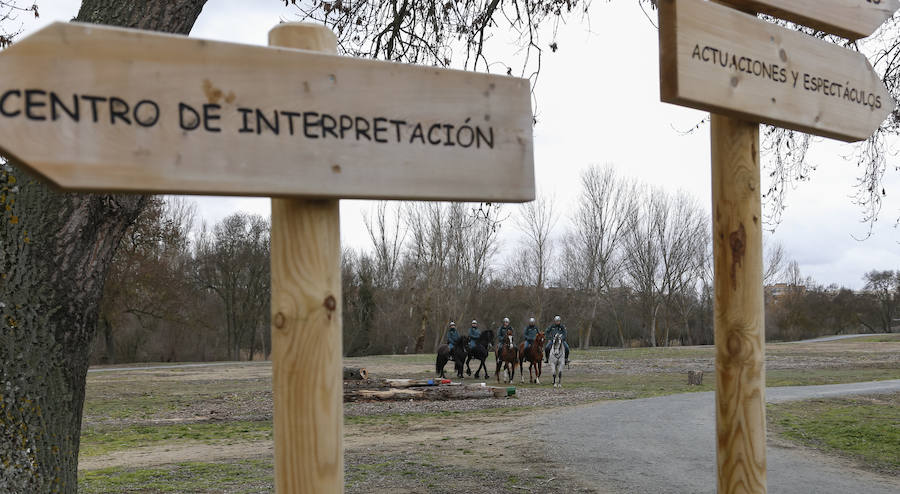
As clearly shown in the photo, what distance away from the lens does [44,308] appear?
3.68m

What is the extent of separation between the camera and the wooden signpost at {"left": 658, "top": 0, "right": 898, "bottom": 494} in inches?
107

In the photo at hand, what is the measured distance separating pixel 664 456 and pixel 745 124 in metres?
6.35

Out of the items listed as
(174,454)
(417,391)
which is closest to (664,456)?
(174,454)

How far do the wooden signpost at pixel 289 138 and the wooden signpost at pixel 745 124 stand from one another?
88cm

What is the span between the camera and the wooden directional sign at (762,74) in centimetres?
261

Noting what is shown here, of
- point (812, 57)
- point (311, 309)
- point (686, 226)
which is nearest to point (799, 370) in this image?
point (812, 57)

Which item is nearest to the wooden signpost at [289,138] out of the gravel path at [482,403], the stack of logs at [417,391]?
the gravel path at [482,403]

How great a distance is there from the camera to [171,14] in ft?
12.7

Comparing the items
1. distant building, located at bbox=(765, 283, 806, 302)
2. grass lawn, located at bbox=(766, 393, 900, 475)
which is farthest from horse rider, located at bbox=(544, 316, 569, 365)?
distant building, located at bbox=(765, 283, 806, 302)

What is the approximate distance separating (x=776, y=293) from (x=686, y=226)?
54.0 ft

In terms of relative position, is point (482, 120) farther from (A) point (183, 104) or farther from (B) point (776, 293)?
(B) point (776, 293)

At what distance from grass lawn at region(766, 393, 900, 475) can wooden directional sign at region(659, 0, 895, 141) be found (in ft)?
19.2

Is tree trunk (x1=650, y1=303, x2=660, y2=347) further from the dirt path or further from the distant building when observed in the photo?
the dirt path

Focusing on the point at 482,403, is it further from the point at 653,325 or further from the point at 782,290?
the point at 782,290
